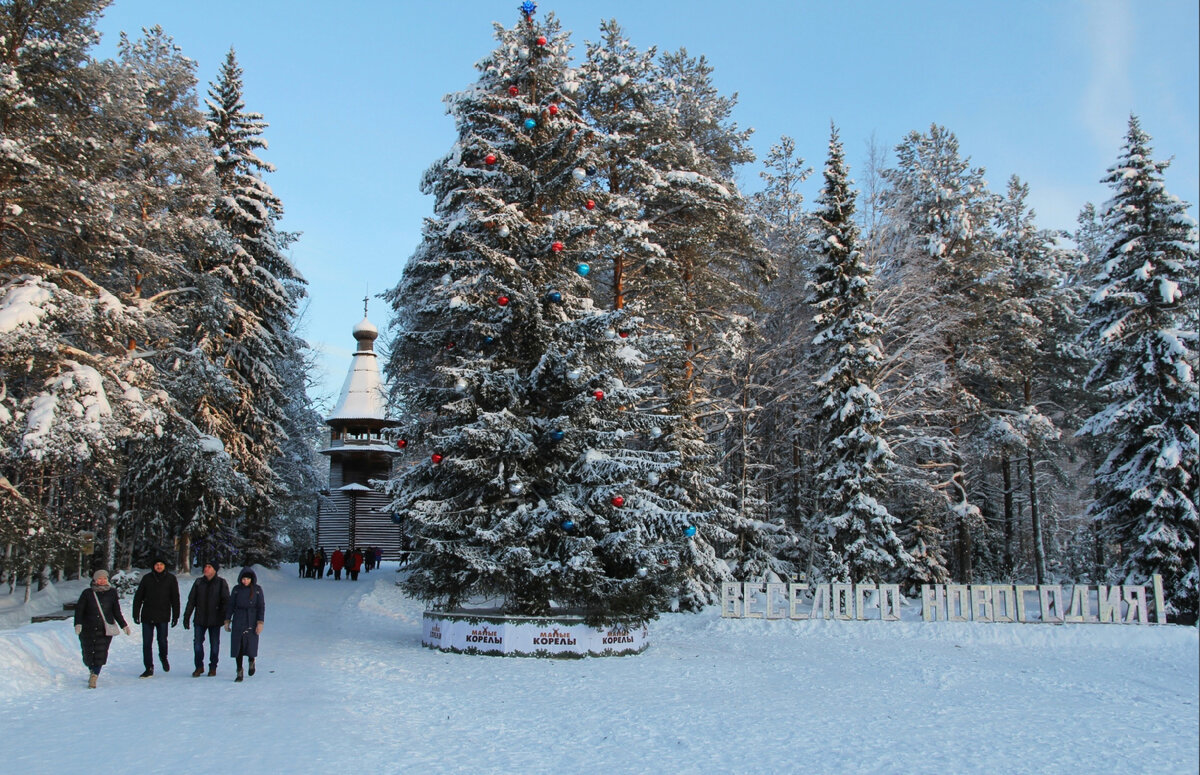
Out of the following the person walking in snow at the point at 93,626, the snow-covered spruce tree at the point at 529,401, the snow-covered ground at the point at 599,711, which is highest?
the snow-covered spruce tree at the point at 529,401

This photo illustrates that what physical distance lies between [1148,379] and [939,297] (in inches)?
329

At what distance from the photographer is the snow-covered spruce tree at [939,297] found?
2752 cm

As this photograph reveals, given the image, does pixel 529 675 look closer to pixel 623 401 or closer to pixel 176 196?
pixel 623 401

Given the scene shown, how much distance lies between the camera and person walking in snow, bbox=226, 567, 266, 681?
1166cm

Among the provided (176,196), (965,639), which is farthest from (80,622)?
(965,639)

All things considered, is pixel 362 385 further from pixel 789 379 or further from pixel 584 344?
pixel 584 344

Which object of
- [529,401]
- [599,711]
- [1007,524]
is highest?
[529,401]

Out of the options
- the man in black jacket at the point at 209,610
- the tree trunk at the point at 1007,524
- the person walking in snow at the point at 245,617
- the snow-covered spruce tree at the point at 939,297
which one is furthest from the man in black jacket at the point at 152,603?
the tree trunk at the point at 1007,524

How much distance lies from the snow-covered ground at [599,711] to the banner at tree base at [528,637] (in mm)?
432

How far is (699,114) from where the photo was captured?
84.0 ft

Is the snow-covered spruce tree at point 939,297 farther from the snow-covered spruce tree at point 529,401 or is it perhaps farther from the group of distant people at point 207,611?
the group of distant people at point 207,611

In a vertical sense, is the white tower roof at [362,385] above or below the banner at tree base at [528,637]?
above

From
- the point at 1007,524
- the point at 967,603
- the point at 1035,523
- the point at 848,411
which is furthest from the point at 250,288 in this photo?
the point at 1007,524

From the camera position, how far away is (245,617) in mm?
11773
